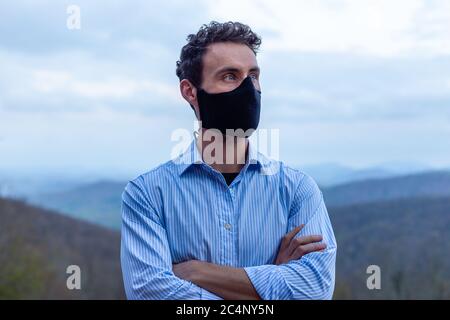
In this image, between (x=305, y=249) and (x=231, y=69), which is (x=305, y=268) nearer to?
(x=305, y=249)

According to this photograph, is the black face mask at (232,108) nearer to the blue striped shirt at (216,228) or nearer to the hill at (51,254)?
the blue striped shirt at (216,228)

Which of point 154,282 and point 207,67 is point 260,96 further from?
point 154,282

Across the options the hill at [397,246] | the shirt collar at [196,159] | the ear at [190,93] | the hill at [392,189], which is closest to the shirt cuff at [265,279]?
the shirt collar at [196,159]

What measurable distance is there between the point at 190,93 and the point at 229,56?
0.31m

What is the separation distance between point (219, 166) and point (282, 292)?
2.12 ft

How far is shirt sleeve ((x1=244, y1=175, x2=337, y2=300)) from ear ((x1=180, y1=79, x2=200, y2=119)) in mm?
616

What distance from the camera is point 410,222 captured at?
30.6 meters

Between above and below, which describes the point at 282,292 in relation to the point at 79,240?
above

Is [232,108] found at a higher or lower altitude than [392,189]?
higher

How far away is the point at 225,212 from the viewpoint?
3.49 metres

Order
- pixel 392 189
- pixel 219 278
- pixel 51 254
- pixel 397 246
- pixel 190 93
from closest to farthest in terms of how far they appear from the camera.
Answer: pixel 219 278, pixel 190 93, pixel 392 189, pixel 397 246, pixel 51 254

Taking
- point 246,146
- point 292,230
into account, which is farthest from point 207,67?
point 292,230

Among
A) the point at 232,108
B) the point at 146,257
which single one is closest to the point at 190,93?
the point at 232,108

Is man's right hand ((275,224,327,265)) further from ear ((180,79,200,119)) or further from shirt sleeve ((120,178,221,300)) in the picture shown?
ear ((180,79,200,119))
